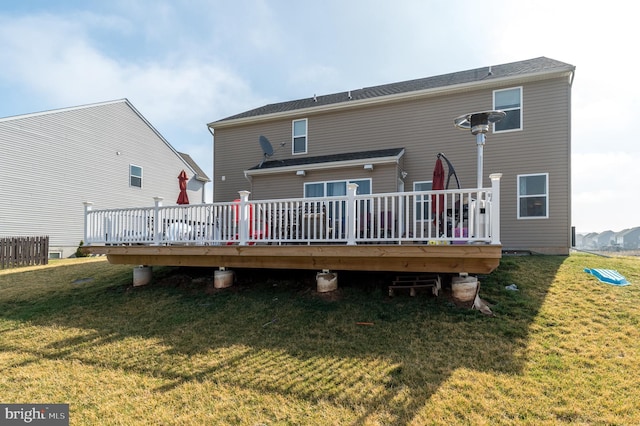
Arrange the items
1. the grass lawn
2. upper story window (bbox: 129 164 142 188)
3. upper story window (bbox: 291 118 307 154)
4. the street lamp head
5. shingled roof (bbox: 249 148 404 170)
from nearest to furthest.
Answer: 1. the grass lawn
2. the street lamp head
3. shingled roof (bbox: 249 148 404 170)
4. upper story window (bbox: 291 118 307 154)
5. upper story window (bbox: 129 164 142 188)

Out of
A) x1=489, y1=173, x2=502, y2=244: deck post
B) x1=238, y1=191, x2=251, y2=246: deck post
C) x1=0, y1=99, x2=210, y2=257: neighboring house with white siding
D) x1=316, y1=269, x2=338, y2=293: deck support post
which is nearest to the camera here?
x1=489, y1=173, x2=502, y2=244: deck post

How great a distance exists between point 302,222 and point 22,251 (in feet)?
39.1

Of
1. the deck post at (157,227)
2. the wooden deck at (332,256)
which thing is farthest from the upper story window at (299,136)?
the wooden deck at (332,256)

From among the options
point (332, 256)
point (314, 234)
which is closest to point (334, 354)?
point (332, 256)

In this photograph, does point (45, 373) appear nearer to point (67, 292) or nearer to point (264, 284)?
point (264, 284)

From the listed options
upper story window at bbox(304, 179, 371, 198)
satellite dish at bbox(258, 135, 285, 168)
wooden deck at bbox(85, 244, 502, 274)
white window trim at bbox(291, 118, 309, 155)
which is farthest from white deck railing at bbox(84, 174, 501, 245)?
white window trim at bbox(291, 118, 309, 155)

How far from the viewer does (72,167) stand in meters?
15.4

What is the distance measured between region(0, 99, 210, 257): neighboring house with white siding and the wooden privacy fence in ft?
7.12

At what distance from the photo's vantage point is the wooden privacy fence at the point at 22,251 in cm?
1168

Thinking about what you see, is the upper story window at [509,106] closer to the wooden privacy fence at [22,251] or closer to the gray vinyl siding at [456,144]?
the gray vinyl siding at [456,144]

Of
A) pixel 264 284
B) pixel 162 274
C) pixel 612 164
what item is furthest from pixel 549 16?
pixel 612 164

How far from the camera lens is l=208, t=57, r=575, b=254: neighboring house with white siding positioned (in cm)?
945

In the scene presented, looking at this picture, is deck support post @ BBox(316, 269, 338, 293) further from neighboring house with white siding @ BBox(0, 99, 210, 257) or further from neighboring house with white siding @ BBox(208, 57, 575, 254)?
neighboring house with white siding @ BBox(0, 99, 210, 257)

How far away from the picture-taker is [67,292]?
8023 mm
